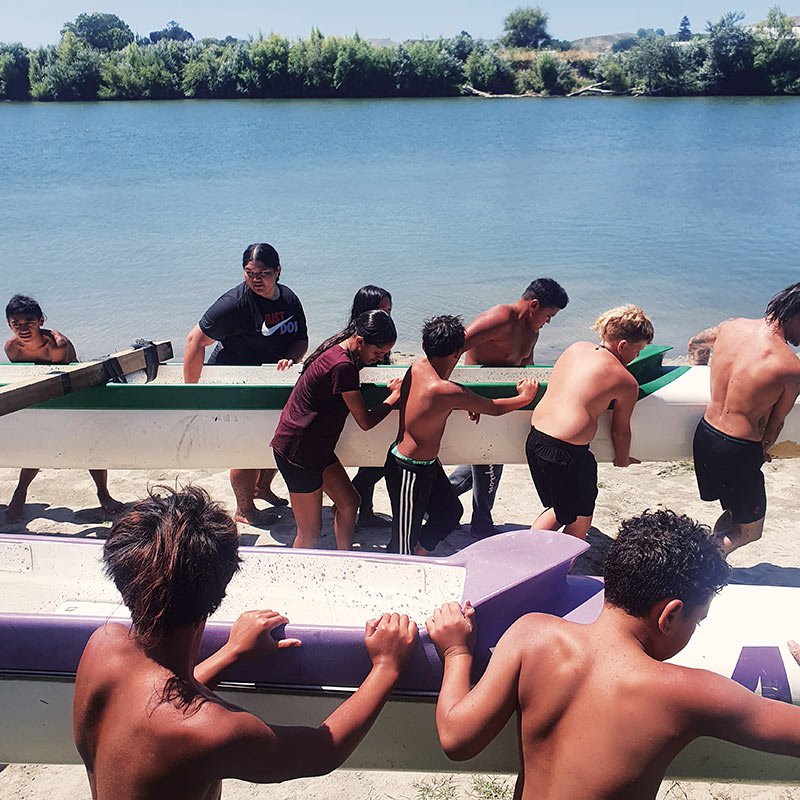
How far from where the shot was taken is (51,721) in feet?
10.2

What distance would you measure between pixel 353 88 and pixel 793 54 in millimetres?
24932

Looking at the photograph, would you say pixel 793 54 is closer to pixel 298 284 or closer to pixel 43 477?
pixel 298 284

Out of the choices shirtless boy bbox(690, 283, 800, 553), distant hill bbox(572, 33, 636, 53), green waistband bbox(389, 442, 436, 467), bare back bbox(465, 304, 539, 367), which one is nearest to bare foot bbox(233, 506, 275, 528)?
green waistband bbox(389, 442, 436, 467)

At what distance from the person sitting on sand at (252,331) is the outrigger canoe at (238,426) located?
0.24 metres

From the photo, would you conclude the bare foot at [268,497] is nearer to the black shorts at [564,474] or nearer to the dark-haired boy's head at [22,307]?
the dark-haired boy's head at [22,307]

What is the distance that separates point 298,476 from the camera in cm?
446

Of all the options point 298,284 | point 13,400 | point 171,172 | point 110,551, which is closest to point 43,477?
point 13,400

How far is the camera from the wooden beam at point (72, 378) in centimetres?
455

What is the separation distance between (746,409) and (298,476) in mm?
2340

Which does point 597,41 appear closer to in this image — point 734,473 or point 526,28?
point 526,28

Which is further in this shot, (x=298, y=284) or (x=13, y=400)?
(x=298, y=284)

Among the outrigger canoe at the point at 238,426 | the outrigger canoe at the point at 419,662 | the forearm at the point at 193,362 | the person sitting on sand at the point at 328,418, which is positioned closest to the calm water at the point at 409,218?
the outrigger canoe at the point at 238,426

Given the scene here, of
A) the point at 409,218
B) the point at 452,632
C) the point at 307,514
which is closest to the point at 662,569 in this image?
the point at 452,632

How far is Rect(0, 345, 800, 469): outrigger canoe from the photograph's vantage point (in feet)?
16.8
